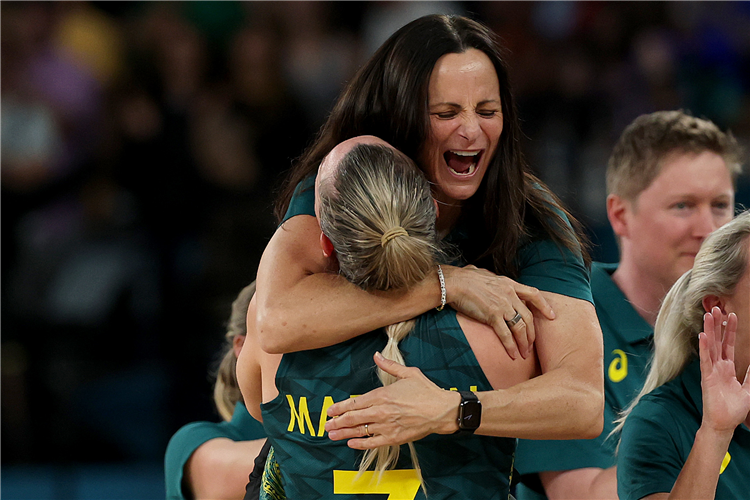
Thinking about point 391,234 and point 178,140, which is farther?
point 178,140

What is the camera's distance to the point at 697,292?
2016 millimetres

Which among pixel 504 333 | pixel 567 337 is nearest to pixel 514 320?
pixel 504 333

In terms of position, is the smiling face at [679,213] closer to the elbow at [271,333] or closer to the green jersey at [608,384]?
the green jersey at [608,384]

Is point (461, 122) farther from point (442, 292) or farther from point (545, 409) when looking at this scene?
point (545, 409)

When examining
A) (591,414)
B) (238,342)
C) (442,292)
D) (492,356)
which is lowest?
(238,342)

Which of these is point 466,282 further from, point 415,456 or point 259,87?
point 259,87

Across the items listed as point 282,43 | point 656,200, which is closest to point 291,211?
point 656,200

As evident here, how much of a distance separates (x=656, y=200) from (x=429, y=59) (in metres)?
1.04

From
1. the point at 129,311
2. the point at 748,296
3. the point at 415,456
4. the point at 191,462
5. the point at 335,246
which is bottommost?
the point at 129,311

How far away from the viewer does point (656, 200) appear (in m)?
2.74

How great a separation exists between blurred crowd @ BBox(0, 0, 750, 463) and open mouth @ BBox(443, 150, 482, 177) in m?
2.56

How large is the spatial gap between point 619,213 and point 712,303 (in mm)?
911

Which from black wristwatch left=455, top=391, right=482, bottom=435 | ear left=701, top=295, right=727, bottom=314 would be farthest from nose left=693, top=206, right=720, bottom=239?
black wristwatch left=455, top=391, right=482, bottom=435

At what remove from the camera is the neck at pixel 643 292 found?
2.69 meters
